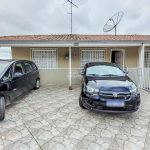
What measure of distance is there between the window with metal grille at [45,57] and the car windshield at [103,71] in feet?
12.1

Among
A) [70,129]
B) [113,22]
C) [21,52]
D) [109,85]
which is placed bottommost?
[70,129]

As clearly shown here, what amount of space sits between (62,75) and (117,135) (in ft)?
17.2

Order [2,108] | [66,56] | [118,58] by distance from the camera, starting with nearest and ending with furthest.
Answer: [2,108] < [66,56] < [118,58]

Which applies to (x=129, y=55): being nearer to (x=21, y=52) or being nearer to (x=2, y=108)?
(x=21, y=52)

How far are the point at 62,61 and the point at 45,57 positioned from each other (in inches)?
45.1

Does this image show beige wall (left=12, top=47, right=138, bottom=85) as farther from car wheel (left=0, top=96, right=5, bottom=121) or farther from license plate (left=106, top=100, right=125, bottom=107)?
license plate (left=106, top=100, right=125, bottom=107)

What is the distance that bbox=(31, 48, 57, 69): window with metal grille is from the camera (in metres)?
7.58

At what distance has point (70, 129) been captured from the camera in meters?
2.77

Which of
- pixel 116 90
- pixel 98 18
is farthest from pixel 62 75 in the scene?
pixel 98 18

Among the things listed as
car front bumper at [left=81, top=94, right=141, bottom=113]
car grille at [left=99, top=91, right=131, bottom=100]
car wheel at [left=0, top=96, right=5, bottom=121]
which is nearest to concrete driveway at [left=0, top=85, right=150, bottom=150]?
car wheel at [left=0, top=96, right=5, bottom=121]

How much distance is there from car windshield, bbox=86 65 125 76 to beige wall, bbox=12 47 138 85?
276 centimetres

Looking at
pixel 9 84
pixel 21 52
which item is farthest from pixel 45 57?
pixel 9 84

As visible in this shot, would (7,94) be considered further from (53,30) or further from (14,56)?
(53,30)

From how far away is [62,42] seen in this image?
5750 millimetres
